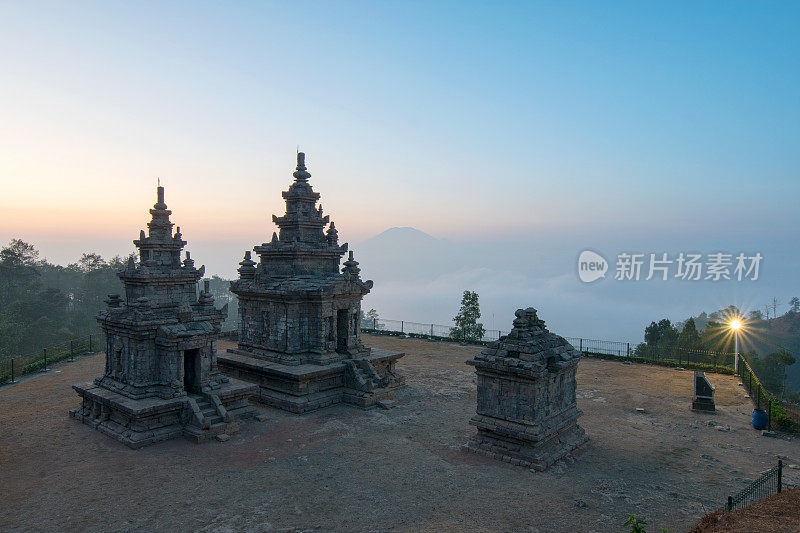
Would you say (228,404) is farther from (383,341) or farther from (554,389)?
Result: (383,341)

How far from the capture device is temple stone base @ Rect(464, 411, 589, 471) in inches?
581

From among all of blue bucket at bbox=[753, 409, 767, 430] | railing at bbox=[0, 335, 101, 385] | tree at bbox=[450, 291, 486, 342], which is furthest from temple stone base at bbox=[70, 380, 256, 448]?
tree at bbox=[450, 291, 486, 342]

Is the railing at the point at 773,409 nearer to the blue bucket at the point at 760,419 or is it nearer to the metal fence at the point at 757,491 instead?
the blue bucket at the point at 760,419

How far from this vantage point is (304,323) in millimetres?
22516

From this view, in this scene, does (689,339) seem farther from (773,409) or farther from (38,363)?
(38,363)

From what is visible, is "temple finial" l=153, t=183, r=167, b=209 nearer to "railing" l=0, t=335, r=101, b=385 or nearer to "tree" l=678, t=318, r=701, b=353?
"railing" l=0, t=335, r=101, b=385

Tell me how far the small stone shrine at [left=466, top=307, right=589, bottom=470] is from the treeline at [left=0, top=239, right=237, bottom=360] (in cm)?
4116

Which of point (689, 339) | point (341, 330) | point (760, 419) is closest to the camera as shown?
point (760, 419)

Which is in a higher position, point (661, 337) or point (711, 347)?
point (661, 337)

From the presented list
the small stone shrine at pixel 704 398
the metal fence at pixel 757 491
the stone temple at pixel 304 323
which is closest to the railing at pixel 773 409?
the small stone shrine at pixel 704 398

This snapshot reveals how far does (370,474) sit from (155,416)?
8018mm

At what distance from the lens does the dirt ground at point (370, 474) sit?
11727 mm

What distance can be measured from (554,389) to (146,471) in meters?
12.9

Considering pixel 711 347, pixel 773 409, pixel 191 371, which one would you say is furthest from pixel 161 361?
pixel 711 347
